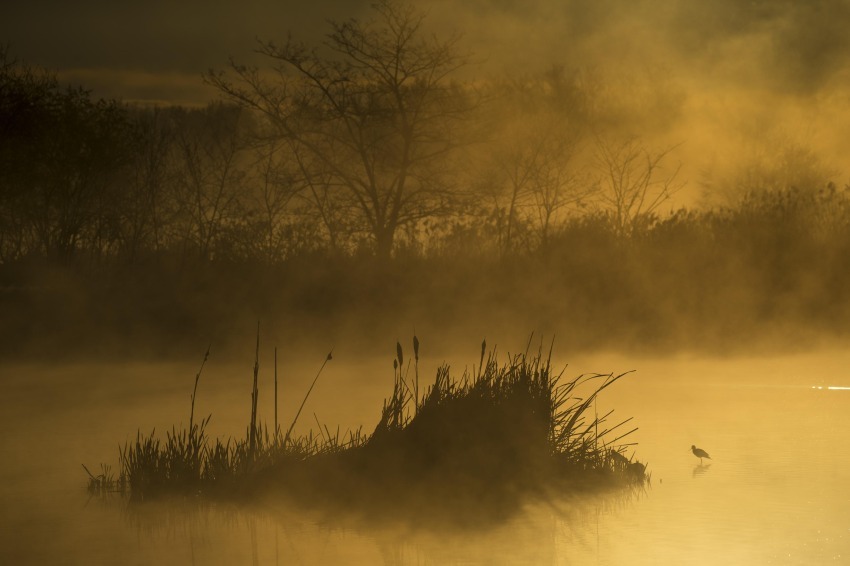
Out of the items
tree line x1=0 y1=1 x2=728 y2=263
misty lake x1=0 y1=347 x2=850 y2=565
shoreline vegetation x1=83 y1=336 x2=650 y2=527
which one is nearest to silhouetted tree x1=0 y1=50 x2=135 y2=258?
tree line x1=0 y1=1 x2=728 y2=263

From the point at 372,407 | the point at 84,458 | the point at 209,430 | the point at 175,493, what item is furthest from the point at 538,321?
the point at 175,493

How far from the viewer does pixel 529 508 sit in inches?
253

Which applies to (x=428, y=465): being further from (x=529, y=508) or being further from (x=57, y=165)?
(x=57, y=165)

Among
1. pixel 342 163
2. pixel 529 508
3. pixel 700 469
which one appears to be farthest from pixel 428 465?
pixel 342 163

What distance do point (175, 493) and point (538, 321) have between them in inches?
416

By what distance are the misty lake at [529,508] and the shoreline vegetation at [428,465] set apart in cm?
19

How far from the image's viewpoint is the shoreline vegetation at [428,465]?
21.3ft

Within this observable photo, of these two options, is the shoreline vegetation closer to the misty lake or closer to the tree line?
the misty lake

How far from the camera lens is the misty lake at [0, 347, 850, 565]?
220 inches

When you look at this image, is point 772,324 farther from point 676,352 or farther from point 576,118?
point 576,118

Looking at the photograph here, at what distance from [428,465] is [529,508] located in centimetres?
58

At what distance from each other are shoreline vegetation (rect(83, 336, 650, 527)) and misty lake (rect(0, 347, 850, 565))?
188 mm

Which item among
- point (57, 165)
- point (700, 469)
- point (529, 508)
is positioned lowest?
point (529, 508)

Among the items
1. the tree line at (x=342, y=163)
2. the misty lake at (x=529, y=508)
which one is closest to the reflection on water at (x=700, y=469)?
the misty lake at (x=529, y=508)
